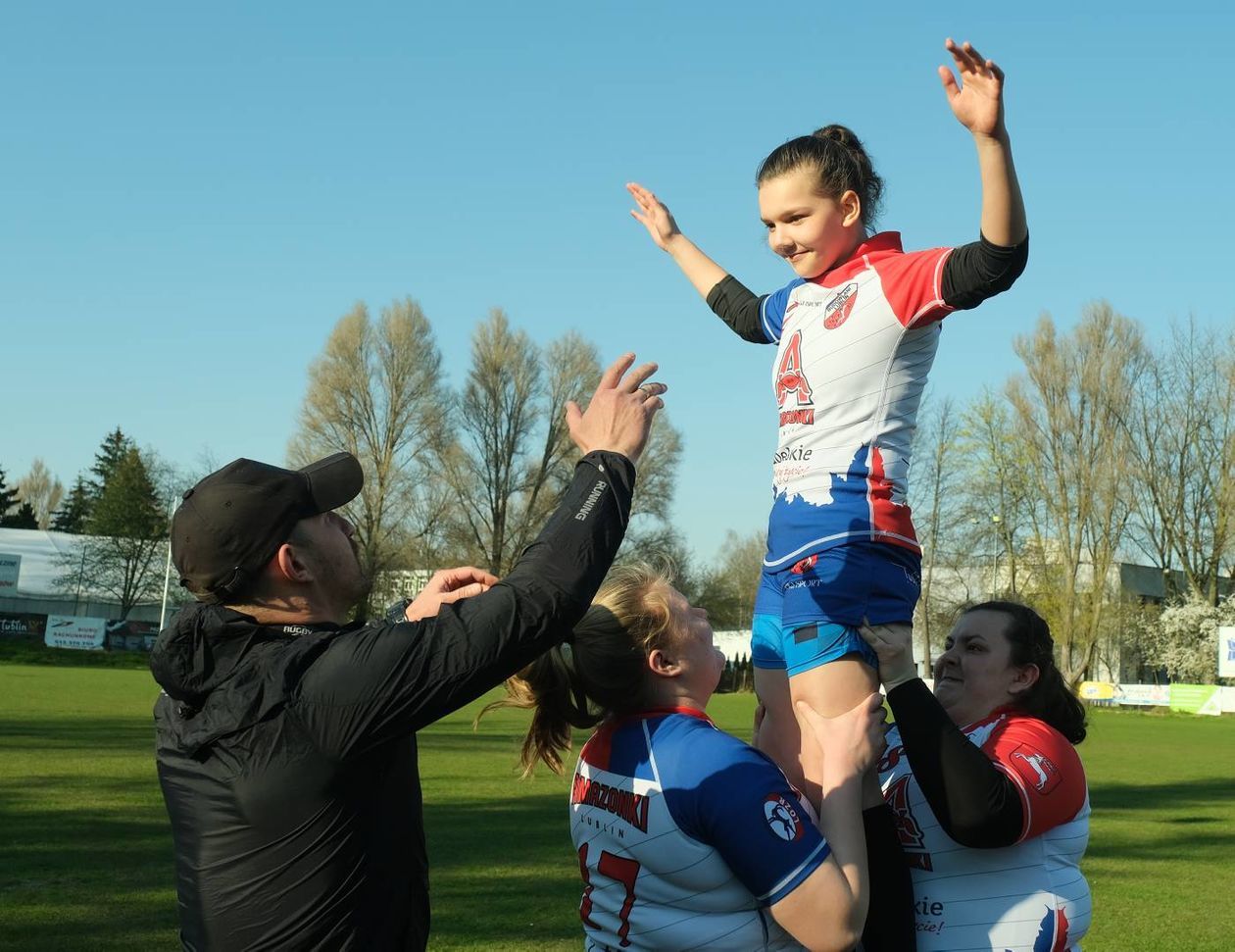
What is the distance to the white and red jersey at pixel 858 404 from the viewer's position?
10.3ft

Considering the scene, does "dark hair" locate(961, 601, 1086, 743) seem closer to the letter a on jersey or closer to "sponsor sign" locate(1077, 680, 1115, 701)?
the letter a on jersey

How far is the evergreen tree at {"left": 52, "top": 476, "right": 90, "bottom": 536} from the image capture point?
80250mm

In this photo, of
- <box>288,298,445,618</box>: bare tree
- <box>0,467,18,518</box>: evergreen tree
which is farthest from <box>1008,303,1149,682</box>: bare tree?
<box>0,467,18,518</box>: evergreen tree

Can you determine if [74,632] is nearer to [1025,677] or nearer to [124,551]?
[124,551]

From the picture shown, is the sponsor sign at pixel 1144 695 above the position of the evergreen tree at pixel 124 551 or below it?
below

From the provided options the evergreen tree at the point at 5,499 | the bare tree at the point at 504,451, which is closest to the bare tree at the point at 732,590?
the bare tree at the point at 504,451

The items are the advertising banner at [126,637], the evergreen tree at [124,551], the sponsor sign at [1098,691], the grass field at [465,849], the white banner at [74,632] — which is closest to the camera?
the grass field at [465,849]

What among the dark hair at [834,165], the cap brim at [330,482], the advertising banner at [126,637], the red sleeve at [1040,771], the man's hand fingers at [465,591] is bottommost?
the advertising banner at [126,637]

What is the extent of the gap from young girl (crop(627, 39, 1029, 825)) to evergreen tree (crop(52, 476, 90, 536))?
270ft

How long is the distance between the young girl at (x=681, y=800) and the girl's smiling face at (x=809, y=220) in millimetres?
1065

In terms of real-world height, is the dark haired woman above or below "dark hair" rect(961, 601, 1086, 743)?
below

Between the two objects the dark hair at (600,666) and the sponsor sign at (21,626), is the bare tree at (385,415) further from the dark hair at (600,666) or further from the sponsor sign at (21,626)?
the dark hair at (600,666)

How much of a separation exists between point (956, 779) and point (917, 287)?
1238 mm

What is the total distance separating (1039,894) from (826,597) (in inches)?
32.6
